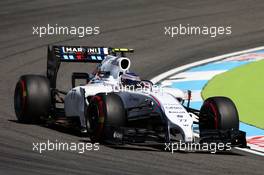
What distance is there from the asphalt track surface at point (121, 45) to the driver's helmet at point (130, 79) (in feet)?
4.13

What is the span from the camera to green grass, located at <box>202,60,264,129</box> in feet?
59.4

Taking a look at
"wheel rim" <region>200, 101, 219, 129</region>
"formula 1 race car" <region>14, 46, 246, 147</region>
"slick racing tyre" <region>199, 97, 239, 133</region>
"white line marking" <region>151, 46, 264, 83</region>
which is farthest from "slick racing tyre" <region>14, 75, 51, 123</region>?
"white line marking" <region>151, 46, 264, 83</region>

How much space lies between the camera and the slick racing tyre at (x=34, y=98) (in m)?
16.5

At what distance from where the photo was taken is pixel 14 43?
2527cm

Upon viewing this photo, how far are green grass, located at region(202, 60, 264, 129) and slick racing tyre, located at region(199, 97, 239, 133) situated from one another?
6.58ft

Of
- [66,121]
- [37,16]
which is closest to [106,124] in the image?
[66,121]

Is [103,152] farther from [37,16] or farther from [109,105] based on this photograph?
[37,16]

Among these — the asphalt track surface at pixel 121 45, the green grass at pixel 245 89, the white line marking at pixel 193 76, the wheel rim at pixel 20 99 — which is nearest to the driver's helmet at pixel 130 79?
the asphalt track surface at pixel 121 45

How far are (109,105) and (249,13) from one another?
559 inches

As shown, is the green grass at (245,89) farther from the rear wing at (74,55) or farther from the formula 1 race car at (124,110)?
the rear wing at (74,55)

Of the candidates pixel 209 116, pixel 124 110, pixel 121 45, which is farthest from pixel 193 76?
pixel 124 110

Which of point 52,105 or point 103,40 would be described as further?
point 103,40

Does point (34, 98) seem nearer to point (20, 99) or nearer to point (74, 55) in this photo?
point (20, 99)

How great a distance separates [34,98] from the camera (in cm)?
1655
